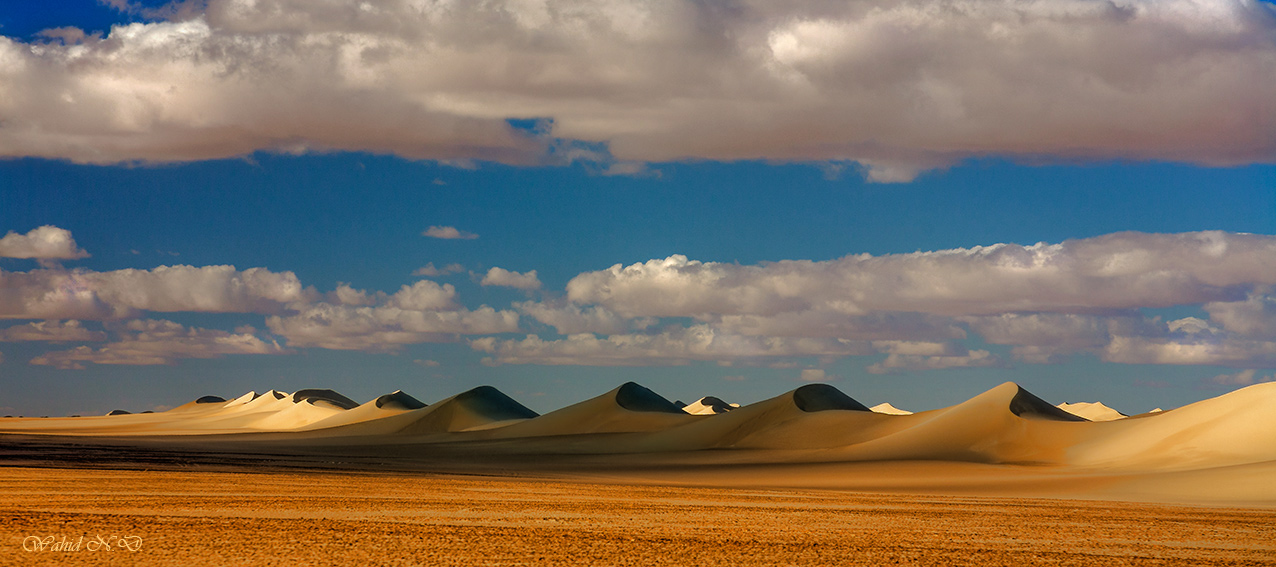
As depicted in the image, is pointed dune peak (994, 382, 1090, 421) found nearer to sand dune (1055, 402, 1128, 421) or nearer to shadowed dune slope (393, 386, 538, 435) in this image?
shadowed dune slope (393, 386, 538, 435)

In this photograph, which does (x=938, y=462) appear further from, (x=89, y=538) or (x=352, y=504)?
(x=89, y=538)

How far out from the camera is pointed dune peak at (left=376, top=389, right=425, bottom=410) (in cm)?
17500

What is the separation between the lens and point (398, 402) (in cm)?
18062

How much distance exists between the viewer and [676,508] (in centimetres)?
3338

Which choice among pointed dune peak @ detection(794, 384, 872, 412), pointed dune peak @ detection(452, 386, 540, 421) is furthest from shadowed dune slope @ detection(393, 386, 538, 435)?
pointed dune peak @ detection(794, 384, 872, 412)

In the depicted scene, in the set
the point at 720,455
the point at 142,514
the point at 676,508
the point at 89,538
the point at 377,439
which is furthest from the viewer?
the point at 377,439

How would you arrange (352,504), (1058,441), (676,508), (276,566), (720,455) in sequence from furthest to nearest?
(720,455) < (1058,441) < (676,508) < (352,504) < (276,566)

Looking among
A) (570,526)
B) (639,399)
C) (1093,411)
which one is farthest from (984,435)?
(1093,411)

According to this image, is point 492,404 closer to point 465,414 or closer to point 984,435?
point 465,414

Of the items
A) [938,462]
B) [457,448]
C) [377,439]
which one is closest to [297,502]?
[938,462]

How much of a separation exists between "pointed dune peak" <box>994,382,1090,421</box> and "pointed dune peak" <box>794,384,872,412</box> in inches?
721

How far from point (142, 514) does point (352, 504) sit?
20.5ft

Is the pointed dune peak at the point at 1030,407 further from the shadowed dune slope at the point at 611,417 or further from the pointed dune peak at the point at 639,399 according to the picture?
the pointed dune peak at the point at 639,399

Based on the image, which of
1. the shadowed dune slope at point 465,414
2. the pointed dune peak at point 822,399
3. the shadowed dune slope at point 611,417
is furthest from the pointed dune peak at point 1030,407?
the shadowed dune slope at point 465,414
